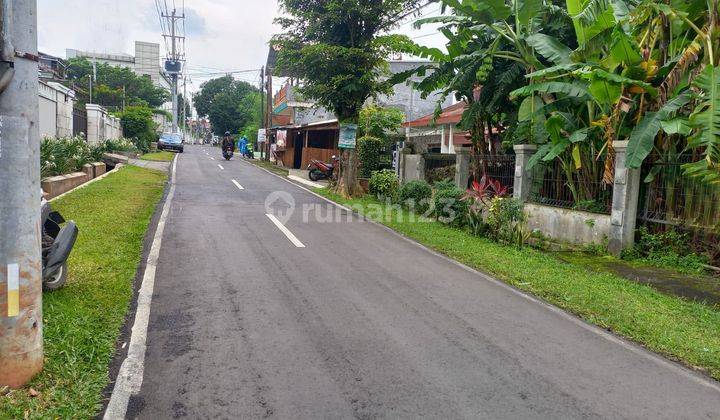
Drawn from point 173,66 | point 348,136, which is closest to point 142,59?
point 173,66

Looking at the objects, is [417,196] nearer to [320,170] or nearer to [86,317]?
[320,170]

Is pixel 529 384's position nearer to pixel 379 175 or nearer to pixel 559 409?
pixel 559 409

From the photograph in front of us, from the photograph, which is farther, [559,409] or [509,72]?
[509,72]

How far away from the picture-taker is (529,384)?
13.4ft

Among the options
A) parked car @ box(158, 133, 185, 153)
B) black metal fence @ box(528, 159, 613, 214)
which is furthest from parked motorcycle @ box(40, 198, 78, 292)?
parked car @ box(158, 133, 185, 153)

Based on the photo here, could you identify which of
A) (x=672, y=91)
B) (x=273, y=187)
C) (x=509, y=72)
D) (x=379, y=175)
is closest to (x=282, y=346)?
(x=672, y=91)

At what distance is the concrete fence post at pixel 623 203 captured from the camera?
900cm

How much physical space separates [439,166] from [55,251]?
12556mm

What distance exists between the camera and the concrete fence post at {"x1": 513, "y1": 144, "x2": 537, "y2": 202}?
11.2 meters

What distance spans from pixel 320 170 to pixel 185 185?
286 inches

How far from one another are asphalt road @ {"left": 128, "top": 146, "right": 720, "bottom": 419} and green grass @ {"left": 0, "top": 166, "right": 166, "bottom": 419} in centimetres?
36

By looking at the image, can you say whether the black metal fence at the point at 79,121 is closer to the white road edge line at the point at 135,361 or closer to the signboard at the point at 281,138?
the signboard at the point at 281,138

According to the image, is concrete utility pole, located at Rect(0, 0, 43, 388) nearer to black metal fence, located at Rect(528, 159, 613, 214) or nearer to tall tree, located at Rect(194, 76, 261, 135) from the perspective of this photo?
black metal fence, located at Rect(528, 159, 613, 214)

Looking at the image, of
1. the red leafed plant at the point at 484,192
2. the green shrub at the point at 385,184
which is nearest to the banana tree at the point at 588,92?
the red leafed plant at the point at 484,192
